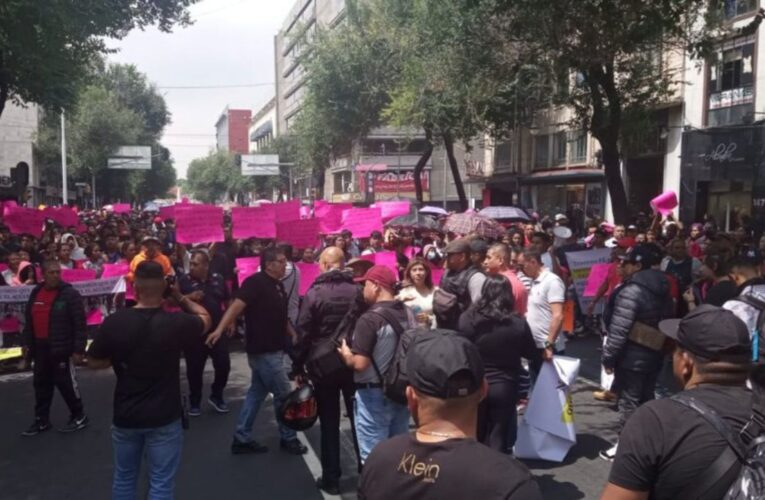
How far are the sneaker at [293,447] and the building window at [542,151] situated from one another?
Result: 28.3 metres

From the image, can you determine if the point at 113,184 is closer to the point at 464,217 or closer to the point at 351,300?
the point at 464,217

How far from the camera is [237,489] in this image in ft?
16.2

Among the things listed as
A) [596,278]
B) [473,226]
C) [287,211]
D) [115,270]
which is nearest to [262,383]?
[115,270]

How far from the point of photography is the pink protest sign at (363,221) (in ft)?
37.9

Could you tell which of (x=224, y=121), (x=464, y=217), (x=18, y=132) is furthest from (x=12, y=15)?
(x=224, y=121)

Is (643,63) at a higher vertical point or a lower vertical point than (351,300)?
higher

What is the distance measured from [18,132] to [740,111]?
1485 inches

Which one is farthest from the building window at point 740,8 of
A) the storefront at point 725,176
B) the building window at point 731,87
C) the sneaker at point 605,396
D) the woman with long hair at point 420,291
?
the woman with long hair at point 420,291

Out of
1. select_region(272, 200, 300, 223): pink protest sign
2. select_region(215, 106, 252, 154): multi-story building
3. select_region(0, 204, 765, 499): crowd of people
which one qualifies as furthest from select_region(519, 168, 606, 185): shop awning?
select_region(215, 106, 252, 154): multi-story building

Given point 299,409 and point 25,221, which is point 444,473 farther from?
point 25,221

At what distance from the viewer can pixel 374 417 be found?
171 inches

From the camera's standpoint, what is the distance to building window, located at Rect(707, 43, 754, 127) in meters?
18.9

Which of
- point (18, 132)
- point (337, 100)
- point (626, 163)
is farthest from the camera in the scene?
point (18, 132)

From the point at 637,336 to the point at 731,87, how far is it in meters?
17.4
